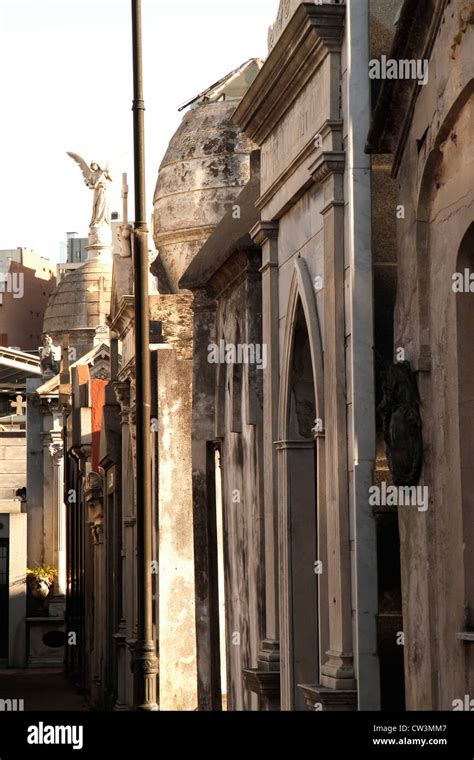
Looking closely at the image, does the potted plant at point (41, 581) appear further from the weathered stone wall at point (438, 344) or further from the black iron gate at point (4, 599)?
the weathered stone wall at point (438, 344)

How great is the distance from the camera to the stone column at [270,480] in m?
15.9

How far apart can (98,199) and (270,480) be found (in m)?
42.8

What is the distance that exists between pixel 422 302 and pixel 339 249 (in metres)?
2.24

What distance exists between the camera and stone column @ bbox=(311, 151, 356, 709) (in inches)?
511

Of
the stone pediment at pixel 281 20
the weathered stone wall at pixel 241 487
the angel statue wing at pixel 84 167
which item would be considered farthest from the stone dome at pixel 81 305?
the stone pediment at pixel 281 20

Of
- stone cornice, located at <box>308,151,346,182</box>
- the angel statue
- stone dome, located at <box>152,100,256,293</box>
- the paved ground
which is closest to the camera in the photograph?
stone cornice, located at <box>308,151,346,182</box>

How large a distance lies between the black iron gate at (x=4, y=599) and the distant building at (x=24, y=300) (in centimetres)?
3499

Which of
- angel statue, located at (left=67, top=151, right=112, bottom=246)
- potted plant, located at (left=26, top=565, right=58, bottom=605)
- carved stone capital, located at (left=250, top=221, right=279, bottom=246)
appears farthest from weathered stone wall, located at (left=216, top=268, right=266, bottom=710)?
angel statue, located at (left=67, top=151, right=112, bottom=246)

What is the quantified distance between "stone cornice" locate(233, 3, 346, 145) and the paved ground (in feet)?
57.0

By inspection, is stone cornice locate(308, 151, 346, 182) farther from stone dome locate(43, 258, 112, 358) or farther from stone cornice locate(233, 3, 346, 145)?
stone dome locate(43, 258, 112, 358)

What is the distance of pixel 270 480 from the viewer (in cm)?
1591

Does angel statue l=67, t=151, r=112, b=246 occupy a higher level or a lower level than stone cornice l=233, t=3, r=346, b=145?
higher

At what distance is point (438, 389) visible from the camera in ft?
35.9

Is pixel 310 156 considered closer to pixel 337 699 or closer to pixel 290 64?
pixel 290 64
